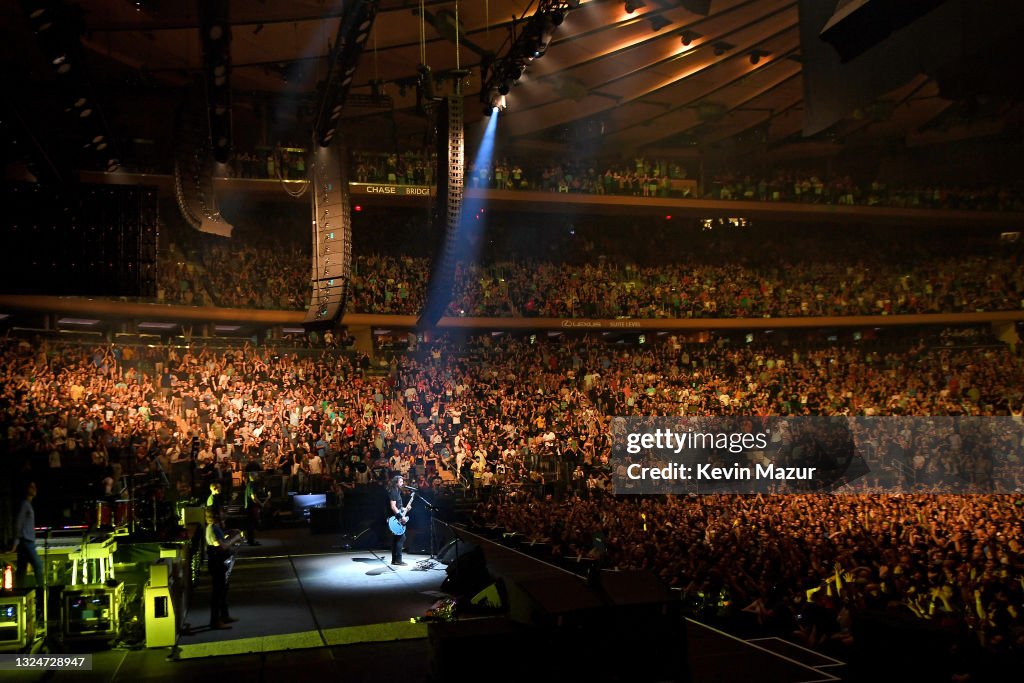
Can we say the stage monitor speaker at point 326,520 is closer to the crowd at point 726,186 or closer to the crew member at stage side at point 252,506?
the crew member at stage side at point 252,506

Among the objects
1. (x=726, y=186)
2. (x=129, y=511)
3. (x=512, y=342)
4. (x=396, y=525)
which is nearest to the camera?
(x=129, y=511)

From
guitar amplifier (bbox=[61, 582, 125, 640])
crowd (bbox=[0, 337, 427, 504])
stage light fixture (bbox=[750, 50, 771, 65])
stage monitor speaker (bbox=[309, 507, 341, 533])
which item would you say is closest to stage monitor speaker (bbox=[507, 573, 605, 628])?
guitar amplifier (bbox=[61, 582, 125, 640])

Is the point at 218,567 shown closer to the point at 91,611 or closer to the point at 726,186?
the point at 91,611

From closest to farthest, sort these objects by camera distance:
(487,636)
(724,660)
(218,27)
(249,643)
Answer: (487,636)
(724,660)
(249,643)
(218,27)

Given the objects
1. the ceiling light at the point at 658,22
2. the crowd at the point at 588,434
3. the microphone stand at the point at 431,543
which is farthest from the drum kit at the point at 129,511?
the ceiling light at the point at 658,22

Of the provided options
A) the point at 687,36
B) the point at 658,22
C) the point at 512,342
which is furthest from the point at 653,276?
the point at 658,22

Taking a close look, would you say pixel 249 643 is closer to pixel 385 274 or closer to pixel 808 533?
pixel 808 533

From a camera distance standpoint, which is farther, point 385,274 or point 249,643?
point 385,274

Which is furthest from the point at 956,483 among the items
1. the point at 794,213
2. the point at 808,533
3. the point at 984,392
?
the point at 794,213

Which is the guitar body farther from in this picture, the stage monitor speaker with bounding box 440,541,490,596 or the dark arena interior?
the stage monitor speaker with bounding box 440,541,490,596

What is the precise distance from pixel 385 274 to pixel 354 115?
195 inches

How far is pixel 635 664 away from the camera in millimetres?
5863

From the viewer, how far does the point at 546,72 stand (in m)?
24.0

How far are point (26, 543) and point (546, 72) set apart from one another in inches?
771
